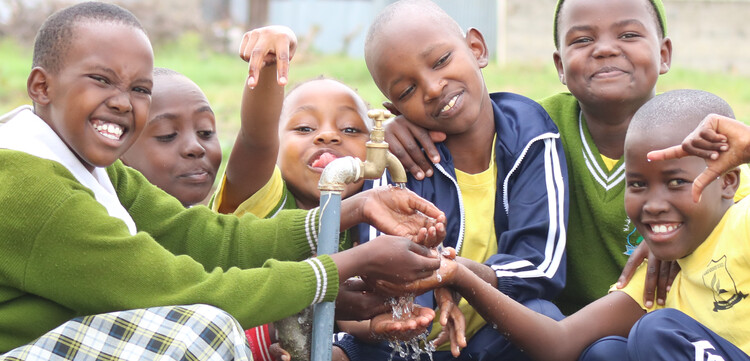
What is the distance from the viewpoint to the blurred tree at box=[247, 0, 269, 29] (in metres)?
14.4

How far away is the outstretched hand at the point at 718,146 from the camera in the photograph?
7.47ft

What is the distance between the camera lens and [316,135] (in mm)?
3414

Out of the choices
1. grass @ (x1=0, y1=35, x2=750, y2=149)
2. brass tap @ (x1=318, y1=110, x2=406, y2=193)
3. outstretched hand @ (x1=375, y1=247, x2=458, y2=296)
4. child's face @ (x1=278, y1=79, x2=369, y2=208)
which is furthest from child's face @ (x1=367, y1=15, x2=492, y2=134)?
grass @ (x1=0, y1=35, x2=750, y2=149)

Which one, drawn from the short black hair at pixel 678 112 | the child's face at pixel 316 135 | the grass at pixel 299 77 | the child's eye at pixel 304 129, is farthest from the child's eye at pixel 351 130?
the grass at pixel 299 77

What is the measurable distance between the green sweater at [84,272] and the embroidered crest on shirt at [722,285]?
109 cm

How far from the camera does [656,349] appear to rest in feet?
8.11

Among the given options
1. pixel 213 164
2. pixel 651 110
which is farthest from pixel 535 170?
pixel 213 164

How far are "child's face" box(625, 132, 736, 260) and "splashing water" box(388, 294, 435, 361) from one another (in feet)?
2.44

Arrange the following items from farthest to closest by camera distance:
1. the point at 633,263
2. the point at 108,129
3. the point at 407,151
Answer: the point at 407,151 → the point at 633,263 → the point at 108,129

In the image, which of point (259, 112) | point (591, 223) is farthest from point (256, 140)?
point (591, 223)

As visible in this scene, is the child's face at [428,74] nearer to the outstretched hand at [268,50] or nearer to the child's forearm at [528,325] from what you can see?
the outstretched hand at [268,50]

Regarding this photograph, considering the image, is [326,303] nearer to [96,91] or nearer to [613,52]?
→ [96,91]

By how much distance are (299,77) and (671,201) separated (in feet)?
26.6

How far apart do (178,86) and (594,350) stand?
5.98ft
